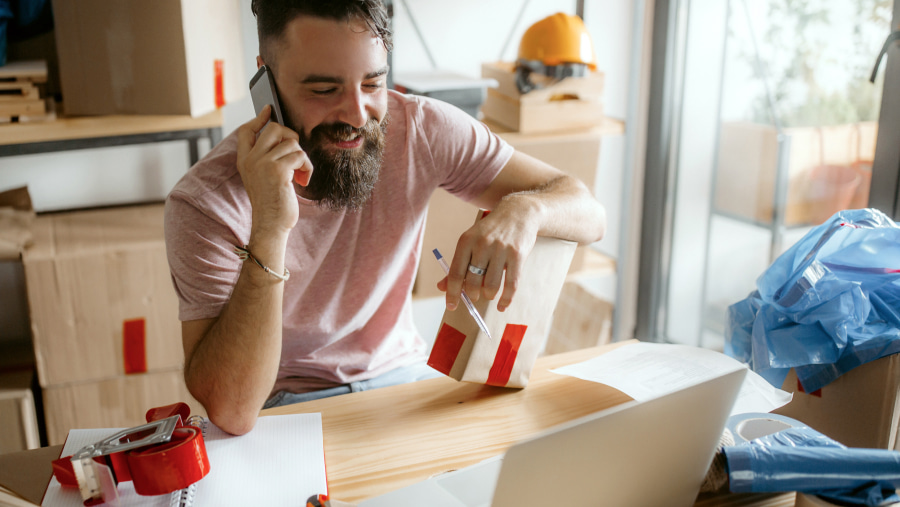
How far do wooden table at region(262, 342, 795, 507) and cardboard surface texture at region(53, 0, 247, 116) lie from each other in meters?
1.00

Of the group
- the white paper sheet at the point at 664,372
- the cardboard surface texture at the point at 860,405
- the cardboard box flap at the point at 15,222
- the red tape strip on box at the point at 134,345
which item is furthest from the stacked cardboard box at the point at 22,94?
→ the cardboard surface texture at the point at 860,405

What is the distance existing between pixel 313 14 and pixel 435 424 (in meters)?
0.64

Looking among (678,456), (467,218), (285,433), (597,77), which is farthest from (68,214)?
(678,456)

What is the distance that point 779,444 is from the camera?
2.57 feet

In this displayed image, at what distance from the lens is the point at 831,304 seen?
98 centimetres

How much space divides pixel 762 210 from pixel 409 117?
5.19 feet

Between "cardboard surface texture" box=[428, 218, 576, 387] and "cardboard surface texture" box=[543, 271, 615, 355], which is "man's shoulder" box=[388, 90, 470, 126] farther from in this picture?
"cardboard surface texture" box=[543, 271, 615, 355]

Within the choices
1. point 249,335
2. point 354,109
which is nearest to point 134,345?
point 249,335

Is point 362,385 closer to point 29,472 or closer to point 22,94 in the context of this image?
point 29,472

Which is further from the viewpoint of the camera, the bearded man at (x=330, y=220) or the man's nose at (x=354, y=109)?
the man's nose at (x=354, y=109)

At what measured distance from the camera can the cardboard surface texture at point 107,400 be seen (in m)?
1.72

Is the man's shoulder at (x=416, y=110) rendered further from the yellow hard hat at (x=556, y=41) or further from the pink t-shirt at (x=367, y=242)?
the yellow hard hat at (x=556, y=41)

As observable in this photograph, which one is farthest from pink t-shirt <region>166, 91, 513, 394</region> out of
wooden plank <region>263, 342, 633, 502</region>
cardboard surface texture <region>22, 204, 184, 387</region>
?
cardboard surface texture <region>22, 204, 184, 387</region>

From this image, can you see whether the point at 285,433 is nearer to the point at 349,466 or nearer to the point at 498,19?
the point at 349,466
